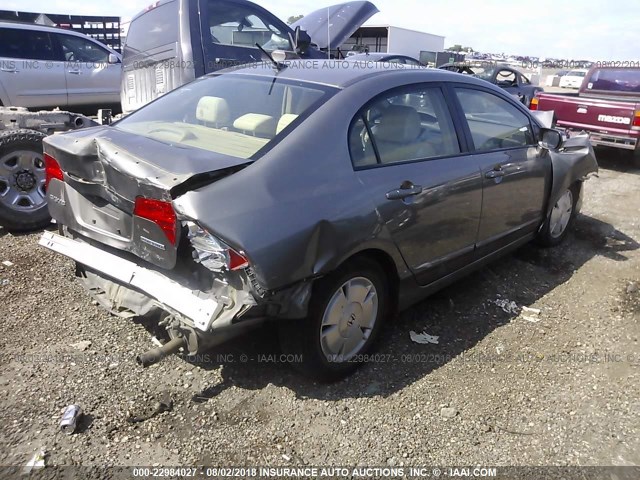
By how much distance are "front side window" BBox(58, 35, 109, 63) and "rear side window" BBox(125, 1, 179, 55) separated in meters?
2.23

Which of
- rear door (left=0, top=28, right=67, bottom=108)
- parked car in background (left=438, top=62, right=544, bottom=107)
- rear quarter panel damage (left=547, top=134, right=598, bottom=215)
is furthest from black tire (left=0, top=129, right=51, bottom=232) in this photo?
parked car in background (left=438, top=62, right=544, bottom=107)

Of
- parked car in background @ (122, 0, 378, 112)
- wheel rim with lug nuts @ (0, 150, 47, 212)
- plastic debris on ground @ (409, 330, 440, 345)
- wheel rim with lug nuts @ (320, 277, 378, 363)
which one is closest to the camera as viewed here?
wheel rim with lug nuts @ (320, 277, 378, 363)

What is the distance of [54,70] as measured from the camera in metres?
8.39

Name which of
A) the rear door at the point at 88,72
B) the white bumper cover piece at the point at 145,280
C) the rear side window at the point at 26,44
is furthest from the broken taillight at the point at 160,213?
the rear door at the point at 88,72

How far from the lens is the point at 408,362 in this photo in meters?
3.17

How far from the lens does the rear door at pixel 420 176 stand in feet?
9.45

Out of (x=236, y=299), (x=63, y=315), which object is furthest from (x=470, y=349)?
(x=63, y=315)

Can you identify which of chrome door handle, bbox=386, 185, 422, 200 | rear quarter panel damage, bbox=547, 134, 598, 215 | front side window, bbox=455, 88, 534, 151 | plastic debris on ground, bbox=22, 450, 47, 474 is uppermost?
front side window, bbox=455, 88, 534, 151

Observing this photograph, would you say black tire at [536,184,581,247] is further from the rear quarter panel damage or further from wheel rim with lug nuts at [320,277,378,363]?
wheel rim with lug nuts at [320,277,378,363]

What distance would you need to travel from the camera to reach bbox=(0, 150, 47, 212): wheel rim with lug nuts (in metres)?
4.81

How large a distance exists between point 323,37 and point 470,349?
18.5 ft

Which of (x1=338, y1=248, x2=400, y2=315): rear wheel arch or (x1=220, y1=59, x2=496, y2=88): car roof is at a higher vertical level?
(x1=220, y1=59, x2=496, y2=88): car roof

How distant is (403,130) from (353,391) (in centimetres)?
159

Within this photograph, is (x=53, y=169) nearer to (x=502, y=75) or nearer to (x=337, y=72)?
(x=337, y=72)
